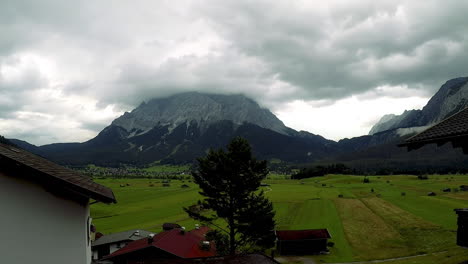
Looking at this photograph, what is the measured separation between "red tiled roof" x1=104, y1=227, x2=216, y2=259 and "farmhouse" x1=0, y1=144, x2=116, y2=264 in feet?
83.0

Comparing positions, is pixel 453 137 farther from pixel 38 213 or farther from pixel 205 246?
pixel 205 246

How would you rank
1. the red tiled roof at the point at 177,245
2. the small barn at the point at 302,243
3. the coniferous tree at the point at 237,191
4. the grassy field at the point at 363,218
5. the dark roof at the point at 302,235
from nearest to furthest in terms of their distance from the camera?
the red tiled roof at the point at 177,245
the coniferous tree at the point at 237,191
the grassy field at the point at 363,218
the small barn at the point at 302,243
the dark roof at the point at 302,235

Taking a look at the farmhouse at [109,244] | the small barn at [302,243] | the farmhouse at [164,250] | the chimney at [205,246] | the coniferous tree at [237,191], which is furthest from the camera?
the small barn at [302,243]

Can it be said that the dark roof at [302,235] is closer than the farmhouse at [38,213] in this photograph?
No

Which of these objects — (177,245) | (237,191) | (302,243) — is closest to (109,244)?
(177,245)

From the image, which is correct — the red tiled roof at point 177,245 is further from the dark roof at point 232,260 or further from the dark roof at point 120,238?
the dark roof at point 232,260

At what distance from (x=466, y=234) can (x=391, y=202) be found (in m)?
89.0

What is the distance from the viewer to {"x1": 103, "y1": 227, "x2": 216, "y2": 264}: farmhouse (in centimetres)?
3428

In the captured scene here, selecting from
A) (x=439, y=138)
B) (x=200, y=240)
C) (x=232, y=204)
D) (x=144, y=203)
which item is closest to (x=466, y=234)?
(x=439, y=138)

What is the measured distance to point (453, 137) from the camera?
26.2 feet

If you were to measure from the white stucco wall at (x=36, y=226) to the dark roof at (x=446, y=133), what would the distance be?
10022 mm

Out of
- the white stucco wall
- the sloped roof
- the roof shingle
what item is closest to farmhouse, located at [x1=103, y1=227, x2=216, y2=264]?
the sloped roof

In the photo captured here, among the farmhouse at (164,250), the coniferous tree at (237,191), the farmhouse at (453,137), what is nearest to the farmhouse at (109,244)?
the farmhouse at (164,250)

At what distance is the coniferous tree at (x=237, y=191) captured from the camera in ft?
119
